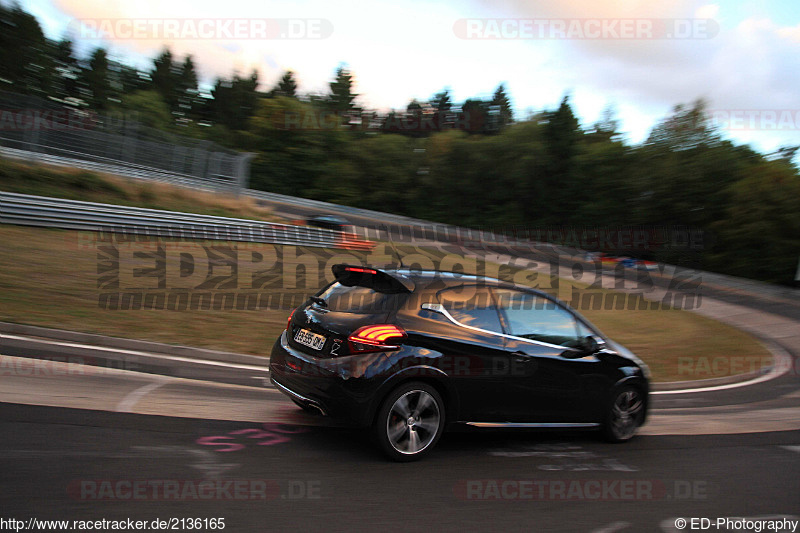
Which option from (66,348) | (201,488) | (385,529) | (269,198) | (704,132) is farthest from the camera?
(269,198)

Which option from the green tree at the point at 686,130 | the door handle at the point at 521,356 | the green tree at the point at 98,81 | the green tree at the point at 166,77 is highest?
the green tree at the point at 166,77

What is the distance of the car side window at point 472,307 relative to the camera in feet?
17.9

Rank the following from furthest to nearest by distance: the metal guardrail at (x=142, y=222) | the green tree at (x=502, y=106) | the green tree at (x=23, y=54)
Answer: the green tree at (x=502, y=106), the green tree at (x=23, y=54), the metal guardrail at (x=142, y=222)

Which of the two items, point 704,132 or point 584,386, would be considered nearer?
point 584,386

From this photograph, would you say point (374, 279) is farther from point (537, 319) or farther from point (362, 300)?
point (537, 319)

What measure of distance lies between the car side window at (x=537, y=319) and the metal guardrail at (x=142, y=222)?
15.2 meters

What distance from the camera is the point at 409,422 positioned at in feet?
16.7

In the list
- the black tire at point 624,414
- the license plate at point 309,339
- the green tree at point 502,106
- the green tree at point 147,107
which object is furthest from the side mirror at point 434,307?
the green tree at point 147,107

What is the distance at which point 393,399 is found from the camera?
195 inches

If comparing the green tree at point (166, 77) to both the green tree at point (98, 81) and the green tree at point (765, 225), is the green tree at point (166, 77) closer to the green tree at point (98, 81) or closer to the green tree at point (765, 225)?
the green tree at point (98, 81)

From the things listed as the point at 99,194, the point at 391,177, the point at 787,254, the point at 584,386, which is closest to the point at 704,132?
the point at 787,254

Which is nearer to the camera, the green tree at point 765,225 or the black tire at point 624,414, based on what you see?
the black tire at point 624,414

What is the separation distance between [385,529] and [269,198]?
48.9 meters

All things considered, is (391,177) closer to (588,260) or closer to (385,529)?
(588,260)
